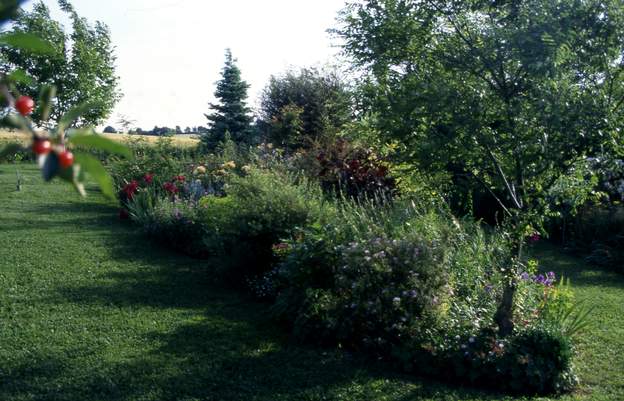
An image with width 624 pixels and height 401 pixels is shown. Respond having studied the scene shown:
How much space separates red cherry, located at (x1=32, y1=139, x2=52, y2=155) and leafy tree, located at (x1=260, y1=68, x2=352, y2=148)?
1395 cm

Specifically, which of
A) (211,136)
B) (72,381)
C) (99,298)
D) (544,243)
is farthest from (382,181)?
(211,136)

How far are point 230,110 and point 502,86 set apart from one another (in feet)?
69.7

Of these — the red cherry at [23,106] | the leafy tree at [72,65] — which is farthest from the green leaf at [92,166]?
the leafy tree at [72,65]

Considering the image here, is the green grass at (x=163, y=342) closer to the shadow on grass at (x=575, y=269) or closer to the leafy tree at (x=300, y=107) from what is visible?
the shadow on grass at (x=575, y=269)

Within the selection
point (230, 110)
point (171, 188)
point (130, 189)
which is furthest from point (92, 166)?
point (230, 110)

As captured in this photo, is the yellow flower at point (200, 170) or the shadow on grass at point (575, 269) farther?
the yellow flower at point (200, 170)

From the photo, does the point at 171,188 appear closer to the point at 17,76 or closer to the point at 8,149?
the point at 17,76

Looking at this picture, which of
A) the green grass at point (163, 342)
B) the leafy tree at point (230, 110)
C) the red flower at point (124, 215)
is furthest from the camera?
the leafy tree at point (230, 110)

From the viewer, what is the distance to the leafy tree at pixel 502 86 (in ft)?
18.2

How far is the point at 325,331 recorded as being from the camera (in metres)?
6.47

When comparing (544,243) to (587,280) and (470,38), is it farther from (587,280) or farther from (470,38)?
(470,38)

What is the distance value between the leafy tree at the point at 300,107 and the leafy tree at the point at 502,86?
345 inches

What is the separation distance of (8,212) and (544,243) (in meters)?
10.9

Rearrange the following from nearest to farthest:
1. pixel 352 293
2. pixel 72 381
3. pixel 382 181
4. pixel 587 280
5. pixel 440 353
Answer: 1. pixel 72 381
2. pixel 440 353
3. pixel 352 293
4. pixel 587 280
5. pixel 382 181
